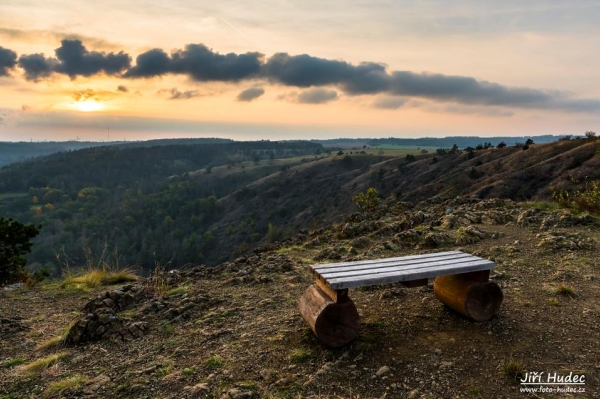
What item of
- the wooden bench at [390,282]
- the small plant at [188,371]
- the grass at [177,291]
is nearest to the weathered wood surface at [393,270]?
the wooden bench at [390,282]

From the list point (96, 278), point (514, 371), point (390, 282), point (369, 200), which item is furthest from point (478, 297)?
point (369, 200)

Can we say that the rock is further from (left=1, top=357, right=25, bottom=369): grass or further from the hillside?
the hillside

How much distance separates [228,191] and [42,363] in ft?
394

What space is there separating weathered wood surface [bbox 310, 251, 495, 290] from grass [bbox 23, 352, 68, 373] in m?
3.35

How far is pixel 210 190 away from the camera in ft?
396

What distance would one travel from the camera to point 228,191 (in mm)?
122688

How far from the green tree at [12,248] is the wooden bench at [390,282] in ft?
25.3

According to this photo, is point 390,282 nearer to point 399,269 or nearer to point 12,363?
point 399,269

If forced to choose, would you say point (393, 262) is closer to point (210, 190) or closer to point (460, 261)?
point (460, 261)

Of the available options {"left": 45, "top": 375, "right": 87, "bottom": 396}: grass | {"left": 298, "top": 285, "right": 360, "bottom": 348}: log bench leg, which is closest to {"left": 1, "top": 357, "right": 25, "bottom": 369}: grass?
{"left": 45, "top": 375, "right": 87, "bottom": 396}: grass

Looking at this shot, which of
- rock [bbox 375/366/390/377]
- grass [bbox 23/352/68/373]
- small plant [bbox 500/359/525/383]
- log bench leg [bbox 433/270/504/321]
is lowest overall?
grass [bbox 23/352/68/373]

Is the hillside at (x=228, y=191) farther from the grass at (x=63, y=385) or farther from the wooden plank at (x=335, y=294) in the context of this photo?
the grass at (x=63, y=385)

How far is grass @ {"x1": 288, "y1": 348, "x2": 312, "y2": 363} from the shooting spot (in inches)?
161

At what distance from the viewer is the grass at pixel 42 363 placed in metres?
4.32
